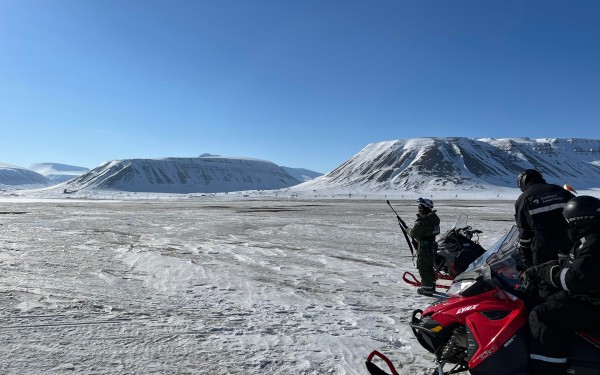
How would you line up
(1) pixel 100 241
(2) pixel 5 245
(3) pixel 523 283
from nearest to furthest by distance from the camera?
1. (3) pixel 523 283
2. (2) pixel 5 245
3. (1) pixel 100 241

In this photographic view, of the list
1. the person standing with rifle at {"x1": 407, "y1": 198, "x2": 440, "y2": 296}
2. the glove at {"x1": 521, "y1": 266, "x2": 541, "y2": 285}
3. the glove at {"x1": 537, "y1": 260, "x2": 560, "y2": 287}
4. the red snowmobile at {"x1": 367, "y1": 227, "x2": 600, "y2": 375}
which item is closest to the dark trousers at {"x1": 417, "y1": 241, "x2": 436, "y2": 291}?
the person standing with rifle at {"x1": 407, "y1": 198, "x2": 440, "y2": 296}

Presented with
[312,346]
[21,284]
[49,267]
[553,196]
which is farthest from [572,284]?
[49,267]

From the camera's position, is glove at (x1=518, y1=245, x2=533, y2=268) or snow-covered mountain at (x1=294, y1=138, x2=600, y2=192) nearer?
glove at (x1=518, y1=245, x2=533, y2=268)

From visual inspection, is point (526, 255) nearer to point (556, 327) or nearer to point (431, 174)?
point (556, 327)

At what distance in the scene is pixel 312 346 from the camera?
5.32 m

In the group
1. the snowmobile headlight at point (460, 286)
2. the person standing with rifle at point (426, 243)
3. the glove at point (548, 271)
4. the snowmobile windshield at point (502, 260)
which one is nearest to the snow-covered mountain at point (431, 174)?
the person standing with rifle at point (426, 243)

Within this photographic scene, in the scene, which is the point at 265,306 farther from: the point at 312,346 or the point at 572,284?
the point at 572,284

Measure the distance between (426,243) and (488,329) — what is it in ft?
15.9

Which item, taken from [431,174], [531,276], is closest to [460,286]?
[531,276]

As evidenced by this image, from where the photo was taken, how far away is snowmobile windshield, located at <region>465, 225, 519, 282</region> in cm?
403

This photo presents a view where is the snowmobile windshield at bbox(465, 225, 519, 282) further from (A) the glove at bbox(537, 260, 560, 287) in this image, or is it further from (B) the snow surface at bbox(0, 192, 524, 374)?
(B) the snow surface at bbox(0, 192, 524, 374)

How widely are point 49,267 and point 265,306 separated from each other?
6.50 meters

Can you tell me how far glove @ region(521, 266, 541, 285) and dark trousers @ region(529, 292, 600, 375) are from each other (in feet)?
0.90

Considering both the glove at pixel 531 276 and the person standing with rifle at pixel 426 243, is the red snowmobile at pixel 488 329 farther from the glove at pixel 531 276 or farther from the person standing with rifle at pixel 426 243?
the person standing with rifle at pixel 426 243
